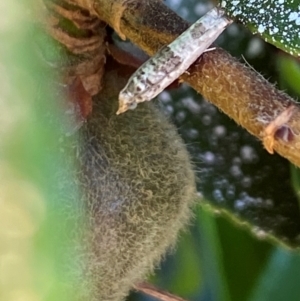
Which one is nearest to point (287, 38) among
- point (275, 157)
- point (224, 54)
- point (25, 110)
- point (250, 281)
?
point (224, 54)

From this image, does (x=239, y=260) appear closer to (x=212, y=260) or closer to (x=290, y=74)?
(x=212, y=260)

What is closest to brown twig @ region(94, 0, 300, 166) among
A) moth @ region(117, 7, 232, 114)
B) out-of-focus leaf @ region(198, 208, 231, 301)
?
moth @ region(117, 7, 232, 114)

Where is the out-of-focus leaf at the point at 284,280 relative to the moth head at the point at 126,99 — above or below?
below

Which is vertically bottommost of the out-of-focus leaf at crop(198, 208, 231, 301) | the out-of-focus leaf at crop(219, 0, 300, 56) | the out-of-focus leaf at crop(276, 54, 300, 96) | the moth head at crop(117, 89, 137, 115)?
the out-of-focus leaf at crop(198, 208, 231, 301)

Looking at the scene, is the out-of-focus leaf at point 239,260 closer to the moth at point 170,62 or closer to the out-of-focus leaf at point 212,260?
the out-of-focus leaf at point 212,260

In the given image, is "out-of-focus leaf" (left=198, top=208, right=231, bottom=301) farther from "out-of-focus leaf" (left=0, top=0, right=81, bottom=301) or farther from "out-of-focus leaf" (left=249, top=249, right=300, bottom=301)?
"out-of-focus leaf" (left=0, top=0, right=81, bottom=301)

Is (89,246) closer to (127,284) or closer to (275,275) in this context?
(127,284)

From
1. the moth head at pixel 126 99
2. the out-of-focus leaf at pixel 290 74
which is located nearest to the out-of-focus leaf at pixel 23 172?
the moth head at pixel 126 99
